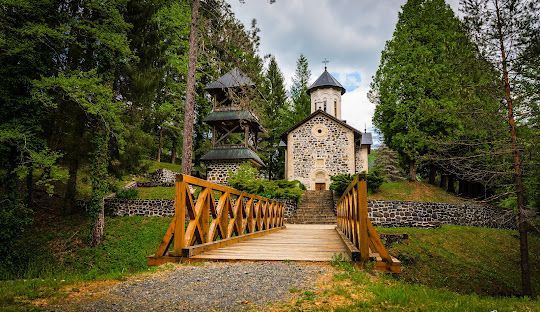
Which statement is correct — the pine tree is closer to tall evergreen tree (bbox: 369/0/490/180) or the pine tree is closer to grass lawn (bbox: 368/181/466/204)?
tall evergreen tree (bbox: 369/0/490/180)

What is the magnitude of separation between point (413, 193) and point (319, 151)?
23.0ft

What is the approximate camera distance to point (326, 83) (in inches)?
1182

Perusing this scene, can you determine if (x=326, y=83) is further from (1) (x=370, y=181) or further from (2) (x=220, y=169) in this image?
(2) (x=220, y=169)

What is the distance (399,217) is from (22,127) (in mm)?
15870

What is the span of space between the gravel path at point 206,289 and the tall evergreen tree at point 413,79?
18873 mm

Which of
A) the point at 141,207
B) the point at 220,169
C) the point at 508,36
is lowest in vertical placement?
the point at 141,207

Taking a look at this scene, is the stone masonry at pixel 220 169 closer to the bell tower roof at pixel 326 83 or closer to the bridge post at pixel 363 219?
the bell tower roof at pixel 326 83

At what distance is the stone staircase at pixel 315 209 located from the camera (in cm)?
1805

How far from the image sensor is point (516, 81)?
10.4 m

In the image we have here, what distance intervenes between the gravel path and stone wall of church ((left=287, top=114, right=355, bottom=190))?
66.8 feet

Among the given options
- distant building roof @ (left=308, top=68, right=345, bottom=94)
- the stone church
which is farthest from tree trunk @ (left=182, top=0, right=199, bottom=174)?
distant building roof @ (left=308, top=68, right=345, bottom=94)

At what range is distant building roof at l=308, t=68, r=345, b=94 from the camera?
30.0m

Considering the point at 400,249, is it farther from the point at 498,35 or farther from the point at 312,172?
the point at 312,172

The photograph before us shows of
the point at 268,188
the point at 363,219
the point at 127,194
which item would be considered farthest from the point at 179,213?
the point at 268,188
